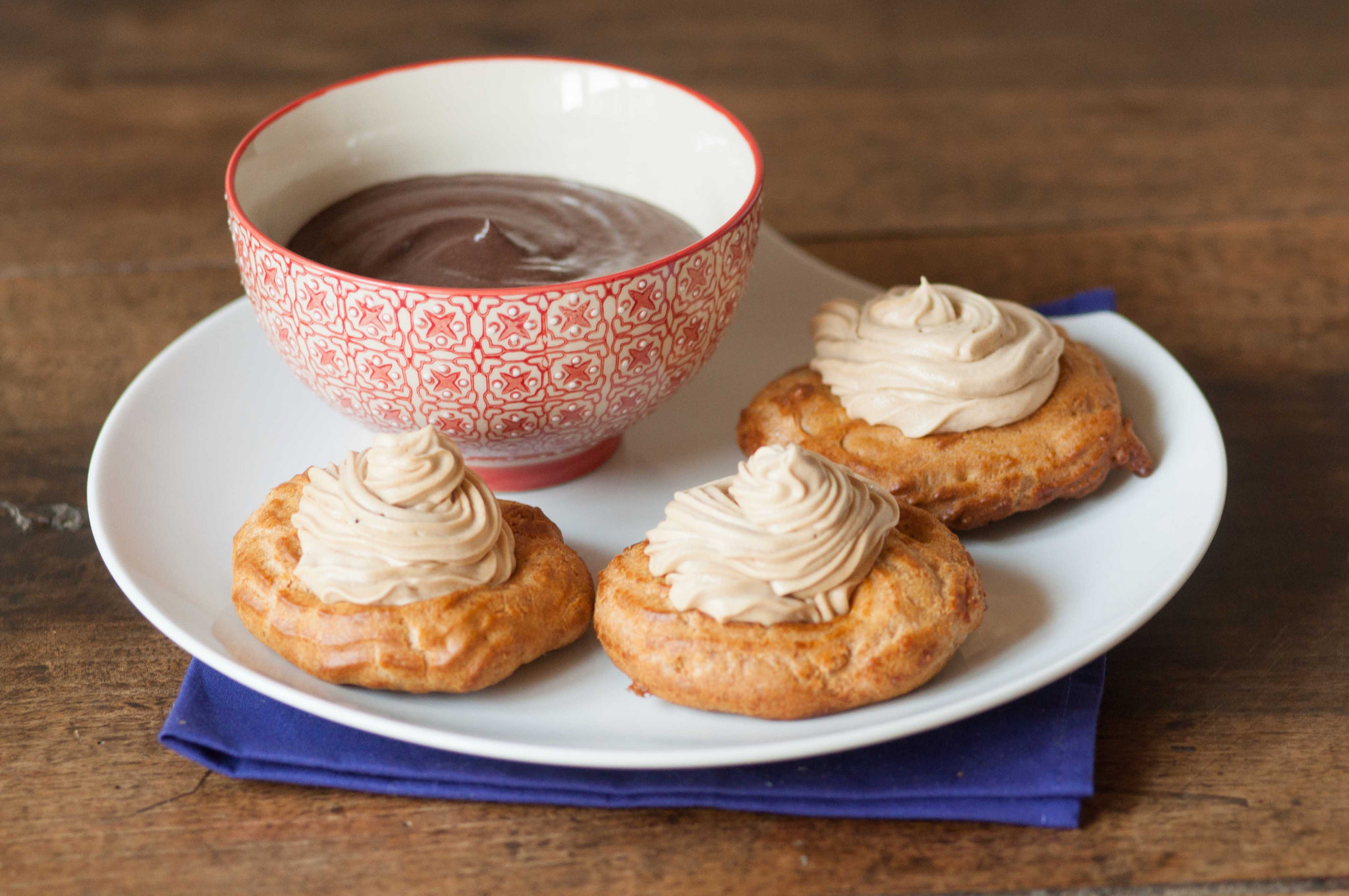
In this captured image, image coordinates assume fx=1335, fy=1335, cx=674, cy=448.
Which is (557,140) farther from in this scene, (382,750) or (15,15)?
(15,15)

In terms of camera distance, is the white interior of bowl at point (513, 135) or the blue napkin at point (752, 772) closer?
the blue napkin at point (752, 772)

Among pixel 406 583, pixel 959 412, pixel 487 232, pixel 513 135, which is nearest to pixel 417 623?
pixel 406 583

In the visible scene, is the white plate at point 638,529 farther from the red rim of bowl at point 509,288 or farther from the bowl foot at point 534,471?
the red rim of bowl at point 509,288

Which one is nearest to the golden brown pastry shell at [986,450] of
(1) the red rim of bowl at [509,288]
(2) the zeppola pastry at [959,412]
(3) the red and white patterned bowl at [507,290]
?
(2) the zeppola pastry at [959,412]

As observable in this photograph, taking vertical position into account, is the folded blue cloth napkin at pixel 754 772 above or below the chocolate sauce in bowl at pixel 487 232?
below

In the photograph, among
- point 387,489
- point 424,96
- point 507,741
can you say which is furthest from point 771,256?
point 507,741

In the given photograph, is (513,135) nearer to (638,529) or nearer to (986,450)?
(638,529)

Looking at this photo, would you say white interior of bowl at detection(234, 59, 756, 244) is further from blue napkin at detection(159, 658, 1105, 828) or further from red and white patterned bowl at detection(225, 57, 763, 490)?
blue napkin at detection(159, 658, 1105, 828)
